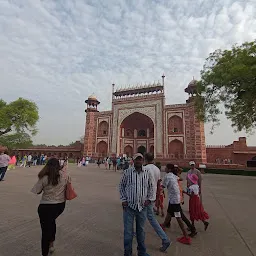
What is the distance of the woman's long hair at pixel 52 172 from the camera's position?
2.44 meters

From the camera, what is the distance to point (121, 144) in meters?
33.2

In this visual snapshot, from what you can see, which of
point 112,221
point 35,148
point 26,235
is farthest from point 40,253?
point 35,148

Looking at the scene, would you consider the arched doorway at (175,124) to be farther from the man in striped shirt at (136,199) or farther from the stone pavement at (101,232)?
the man in striped shirt at (136,199)

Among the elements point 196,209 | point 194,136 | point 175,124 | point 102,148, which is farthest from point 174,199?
point 102,148

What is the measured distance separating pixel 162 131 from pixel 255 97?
17304 millimetres

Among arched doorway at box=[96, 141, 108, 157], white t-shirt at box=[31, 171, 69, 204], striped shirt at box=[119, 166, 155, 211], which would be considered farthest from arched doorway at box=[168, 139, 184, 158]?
white t-shirt at box=[31, 171, 69, 204]

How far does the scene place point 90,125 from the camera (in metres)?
33.7

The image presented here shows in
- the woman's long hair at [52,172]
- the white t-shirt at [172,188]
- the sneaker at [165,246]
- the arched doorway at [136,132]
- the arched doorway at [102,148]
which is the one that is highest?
the arched doorway at [136,132]

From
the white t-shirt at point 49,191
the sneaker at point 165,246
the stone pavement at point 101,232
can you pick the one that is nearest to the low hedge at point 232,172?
the stone pavement at point 101,232

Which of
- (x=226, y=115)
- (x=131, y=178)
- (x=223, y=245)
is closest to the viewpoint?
(x=131, y=178)

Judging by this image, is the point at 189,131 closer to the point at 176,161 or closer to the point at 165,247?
the point at 176,161

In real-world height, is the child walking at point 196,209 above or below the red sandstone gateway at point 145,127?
below

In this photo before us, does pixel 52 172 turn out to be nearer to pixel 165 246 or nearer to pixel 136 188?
pixel 136 188

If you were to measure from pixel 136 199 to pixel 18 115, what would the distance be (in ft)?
94.2
